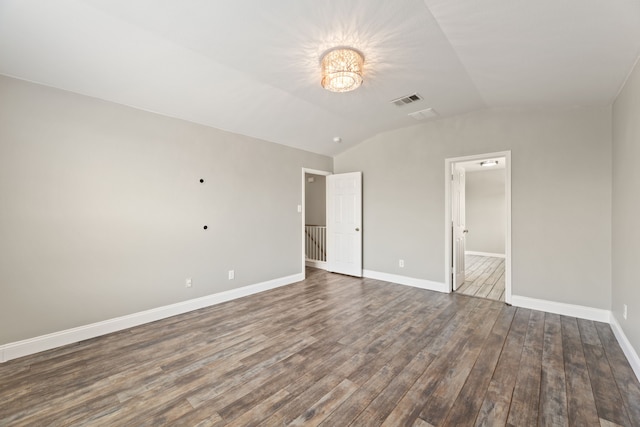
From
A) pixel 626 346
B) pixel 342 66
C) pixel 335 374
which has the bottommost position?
pixel 335 374

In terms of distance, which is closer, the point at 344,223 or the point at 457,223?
the point at 457,223

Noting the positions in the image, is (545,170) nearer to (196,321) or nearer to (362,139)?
(362,139)

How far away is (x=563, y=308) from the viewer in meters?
3.41

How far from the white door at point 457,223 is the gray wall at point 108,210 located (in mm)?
3298


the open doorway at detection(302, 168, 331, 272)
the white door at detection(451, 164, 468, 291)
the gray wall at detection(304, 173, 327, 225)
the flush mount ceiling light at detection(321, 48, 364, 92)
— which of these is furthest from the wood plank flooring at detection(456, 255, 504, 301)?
the flush mount ceiling light at detection(321, 48, 364, 92)

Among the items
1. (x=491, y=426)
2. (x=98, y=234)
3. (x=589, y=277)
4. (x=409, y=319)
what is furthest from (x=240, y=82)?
(x=589, y=277)

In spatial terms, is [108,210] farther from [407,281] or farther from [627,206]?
Answer: [627,206]

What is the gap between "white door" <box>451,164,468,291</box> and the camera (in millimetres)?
4391

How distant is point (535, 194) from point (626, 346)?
1903mm

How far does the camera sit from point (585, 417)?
172cm

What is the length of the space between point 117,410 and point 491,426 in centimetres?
245

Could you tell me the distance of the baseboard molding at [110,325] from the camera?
2451 mm

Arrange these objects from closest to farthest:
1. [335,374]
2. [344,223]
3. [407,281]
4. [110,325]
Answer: [335,374] < [110,325] < [407,281] < [344,223]

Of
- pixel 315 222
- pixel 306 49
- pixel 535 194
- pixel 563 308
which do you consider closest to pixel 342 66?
pixel 306 49
